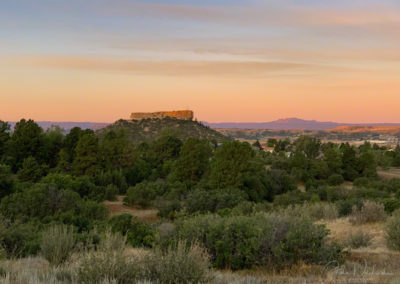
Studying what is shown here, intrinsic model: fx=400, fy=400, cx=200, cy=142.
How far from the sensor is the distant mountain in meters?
102

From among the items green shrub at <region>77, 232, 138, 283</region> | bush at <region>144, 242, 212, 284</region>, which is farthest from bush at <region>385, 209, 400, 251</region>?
green shrub at <region>77, 232, 138, 283</region>

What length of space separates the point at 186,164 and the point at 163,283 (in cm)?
3596

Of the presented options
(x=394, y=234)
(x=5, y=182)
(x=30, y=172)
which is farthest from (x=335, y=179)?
(x=394, y=234)

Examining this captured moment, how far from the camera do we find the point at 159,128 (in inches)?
4395

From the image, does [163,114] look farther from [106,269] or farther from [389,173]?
[106,269]

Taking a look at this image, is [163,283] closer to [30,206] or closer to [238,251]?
[238,251]

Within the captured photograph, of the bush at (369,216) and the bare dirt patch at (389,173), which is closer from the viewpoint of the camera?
the bush at (369,216)

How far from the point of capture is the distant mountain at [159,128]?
10171cm

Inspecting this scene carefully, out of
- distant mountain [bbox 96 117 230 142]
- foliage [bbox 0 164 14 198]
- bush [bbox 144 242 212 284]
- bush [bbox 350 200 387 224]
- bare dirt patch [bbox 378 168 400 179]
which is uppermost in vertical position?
distant mountain [bbox 96 117 230 142]

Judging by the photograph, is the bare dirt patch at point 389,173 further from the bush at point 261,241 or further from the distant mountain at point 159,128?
the bush at point 261,241

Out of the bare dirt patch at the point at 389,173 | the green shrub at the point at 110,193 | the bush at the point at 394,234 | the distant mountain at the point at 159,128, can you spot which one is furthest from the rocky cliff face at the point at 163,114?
the bush at the point at 394,234

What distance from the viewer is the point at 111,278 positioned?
510cm

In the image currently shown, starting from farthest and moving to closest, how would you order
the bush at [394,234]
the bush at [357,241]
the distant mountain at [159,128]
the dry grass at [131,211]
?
1. the distant mountain at [159,128]
2. the dry grass at [131,211]
3. the bush at [357,241]
4. the bush at [394,234]

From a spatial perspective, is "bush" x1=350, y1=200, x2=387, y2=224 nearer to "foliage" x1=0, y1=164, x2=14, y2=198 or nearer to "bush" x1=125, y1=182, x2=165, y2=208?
"bush" x1=125, y1=182, x2=165, y2=208
